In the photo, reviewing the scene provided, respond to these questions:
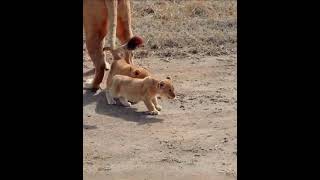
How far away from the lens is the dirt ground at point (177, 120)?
4941 mm

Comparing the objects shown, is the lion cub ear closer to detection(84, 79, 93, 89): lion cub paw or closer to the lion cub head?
the lion cub head

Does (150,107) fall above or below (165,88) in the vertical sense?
below

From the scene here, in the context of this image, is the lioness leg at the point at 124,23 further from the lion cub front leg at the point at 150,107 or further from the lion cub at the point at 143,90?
the lion cub front leg at the point at 150,107

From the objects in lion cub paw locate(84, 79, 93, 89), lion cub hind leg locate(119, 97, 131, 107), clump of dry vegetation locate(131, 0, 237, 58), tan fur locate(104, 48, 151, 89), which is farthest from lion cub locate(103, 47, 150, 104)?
clump of dry vegetation locate(131, 0, 237, 58)

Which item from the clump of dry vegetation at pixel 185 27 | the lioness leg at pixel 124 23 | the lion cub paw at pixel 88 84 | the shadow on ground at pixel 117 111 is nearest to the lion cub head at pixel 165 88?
the shadow on ground at pixel 117 111

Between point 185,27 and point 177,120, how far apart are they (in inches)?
136

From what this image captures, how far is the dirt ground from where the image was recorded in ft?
16.2

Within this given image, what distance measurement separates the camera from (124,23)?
7062mm

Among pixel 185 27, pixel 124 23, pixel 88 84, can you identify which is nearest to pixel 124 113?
pixel 88 84

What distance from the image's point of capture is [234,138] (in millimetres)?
5504

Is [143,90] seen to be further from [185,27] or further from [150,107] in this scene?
[185,27]

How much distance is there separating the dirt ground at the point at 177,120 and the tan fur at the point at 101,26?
0.33m

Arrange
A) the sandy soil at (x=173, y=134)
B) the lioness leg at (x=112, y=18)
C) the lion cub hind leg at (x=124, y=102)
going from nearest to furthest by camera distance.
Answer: the sandy soil at (x=173, y=134), the lion cub hind leg at (x=124, y=102), the lioness leg at (x=112, y=18)
